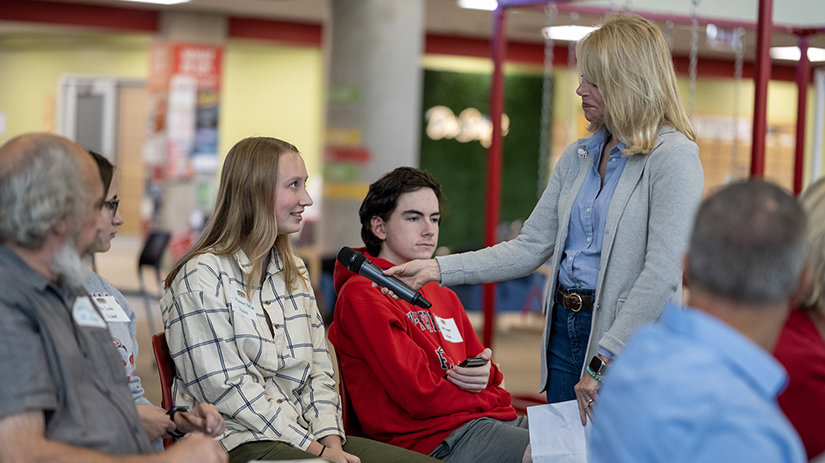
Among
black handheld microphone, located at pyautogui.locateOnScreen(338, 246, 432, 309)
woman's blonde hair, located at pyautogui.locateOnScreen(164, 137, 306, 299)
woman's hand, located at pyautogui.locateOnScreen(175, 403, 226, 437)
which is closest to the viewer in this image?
woman's hand, located at pyautogui.locateOnScreen(175, 403, 226, 437)

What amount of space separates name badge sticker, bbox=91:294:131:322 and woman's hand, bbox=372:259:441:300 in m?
0.71

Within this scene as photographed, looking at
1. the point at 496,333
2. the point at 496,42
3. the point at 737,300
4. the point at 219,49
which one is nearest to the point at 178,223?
the point at 219,49

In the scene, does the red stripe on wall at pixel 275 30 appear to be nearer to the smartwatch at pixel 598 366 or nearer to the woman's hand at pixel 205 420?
the woman's hand at pixel 205 420

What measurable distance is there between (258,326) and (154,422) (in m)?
0.40

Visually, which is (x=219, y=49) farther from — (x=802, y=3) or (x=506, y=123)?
(x=802, y=3)

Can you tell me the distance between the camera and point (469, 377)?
2219mm

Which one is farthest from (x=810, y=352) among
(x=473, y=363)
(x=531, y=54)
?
(x=531, y=54)

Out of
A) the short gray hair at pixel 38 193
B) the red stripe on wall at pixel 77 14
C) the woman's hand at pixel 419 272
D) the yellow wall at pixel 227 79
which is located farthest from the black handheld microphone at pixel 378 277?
the yellow wall at pixel 227 79

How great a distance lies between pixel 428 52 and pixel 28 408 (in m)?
11.1

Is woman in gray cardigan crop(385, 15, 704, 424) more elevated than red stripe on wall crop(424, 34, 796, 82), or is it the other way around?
red stripe on wall crop(424, 34, 796, 82)

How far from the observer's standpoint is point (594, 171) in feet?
6.83

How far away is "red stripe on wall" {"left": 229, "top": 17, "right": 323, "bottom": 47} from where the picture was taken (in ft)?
38.9

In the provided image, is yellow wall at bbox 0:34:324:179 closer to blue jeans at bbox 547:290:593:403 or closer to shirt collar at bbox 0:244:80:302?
blue jeans at bbox 547:290:593:403

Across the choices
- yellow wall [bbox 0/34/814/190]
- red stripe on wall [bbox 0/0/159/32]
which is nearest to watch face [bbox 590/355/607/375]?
red stripe on wall [bbox 0/0/159/32]
